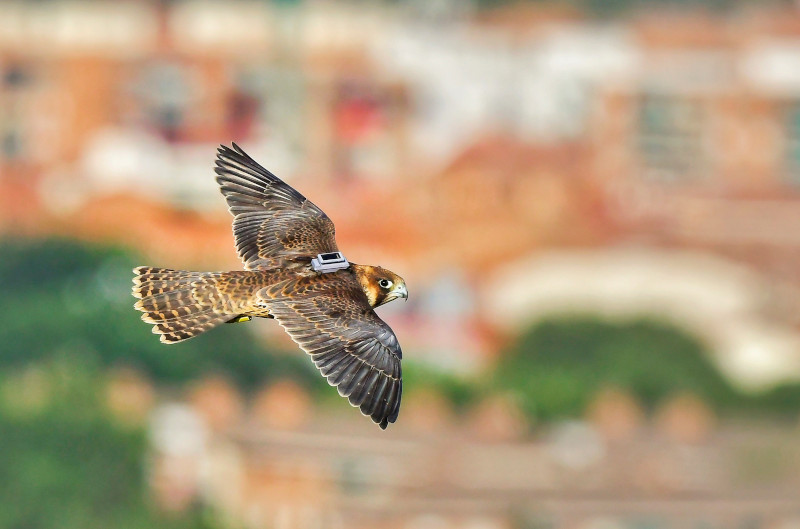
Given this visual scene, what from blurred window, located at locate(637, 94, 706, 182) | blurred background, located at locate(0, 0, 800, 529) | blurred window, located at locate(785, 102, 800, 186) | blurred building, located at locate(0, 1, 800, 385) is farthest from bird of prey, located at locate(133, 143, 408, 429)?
blurred window, located at locate(785, 102, 800, 186)

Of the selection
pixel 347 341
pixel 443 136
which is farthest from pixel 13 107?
pixel 347 341

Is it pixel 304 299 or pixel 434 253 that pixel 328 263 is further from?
pixel 434 253

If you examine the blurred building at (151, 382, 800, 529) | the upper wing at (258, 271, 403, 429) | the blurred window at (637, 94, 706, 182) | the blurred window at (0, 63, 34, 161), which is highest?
the upper wing at (258, 271, 403, 429)

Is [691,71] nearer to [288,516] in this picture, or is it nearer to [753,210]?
[753,210]

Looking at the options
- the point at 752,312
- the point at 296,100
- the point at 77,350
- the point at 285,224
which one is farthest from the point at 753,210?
the point at 285,224

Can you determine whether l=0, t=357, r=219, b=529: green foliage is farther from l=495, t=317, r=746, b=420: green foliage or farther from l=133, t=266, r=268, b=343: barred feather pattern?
l=133, t=266, r=268, b=343: barred feather pattern

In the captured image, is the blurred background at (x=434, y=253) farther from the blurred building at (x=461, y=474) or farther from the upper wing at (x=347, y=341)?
the upper wing at (x=347, y=341)

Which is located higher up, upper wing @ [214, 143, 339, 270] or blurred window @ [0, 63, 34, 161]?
upper wing @ [214, 143, 339, 270]
